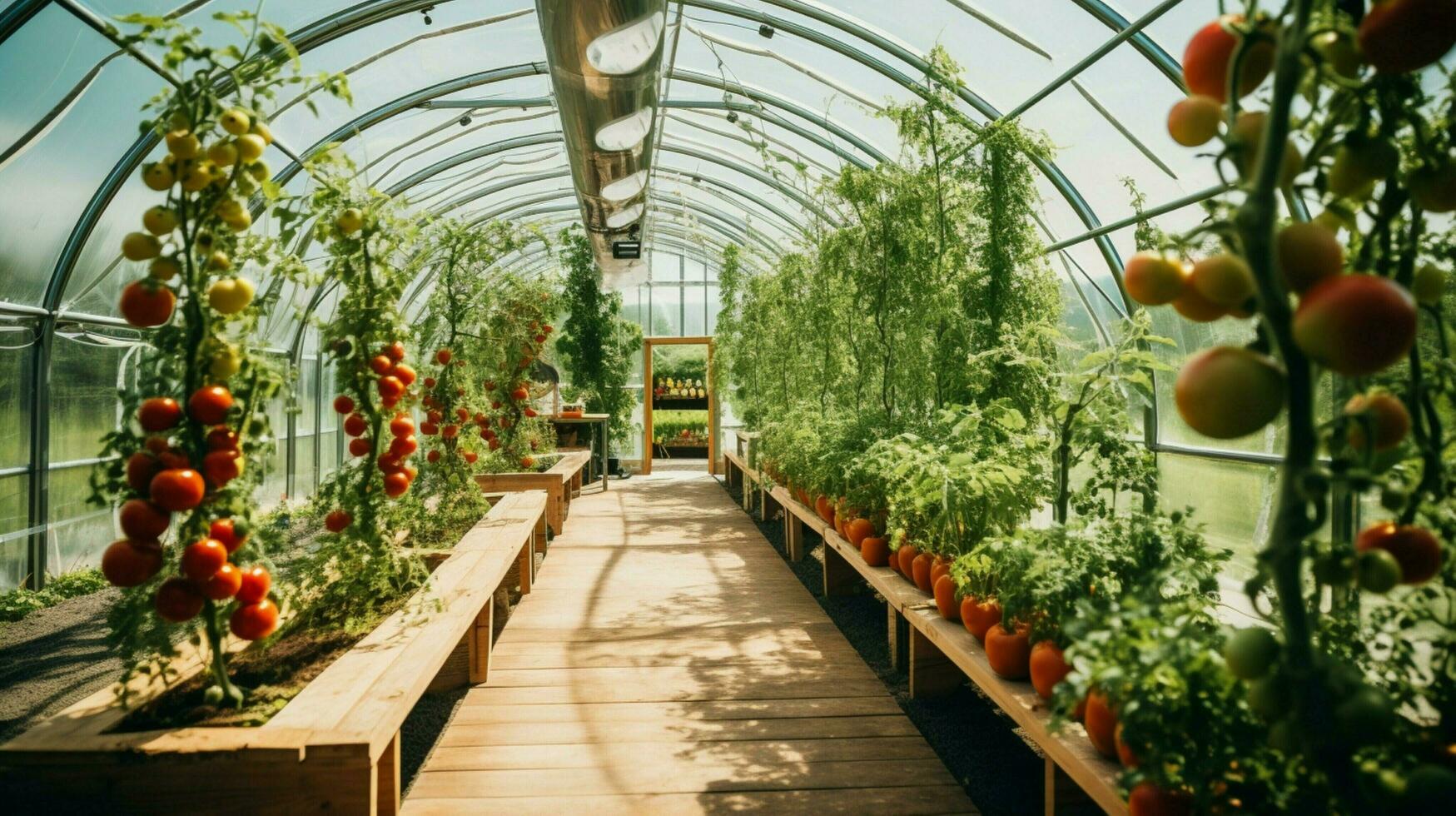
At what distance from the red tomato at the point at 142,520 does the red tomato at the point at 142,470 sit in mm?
34

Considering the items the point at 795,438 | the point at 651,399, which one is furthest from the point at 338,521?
the point at 651,399

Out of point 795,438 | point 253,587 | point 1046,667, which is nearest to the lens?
point 253,587

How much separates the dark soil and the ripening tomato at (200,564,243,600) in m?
2.06

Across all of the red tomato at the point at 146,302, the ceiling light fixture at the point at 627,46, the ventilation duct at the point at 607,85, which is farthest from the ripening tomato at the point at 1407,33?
the ceiling light fixture at the point at 627,46

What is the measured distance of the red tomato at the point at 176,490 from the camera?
170cm

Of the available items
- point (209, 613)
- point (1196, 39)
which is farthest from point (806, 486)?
point (1196, 39)

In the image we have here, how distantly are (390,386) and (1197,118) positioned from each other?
2309 millimetres

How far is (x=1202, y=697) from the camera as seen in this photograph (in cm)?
124

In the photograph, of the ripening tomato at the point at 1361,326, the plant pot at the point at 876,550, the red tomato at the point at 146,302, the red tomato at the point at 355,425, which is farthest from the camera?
the plant pot at the point at 876,550

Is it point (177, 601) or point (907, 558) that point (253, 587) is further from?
point (907, 558)

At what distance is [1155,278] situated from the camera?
90 cm

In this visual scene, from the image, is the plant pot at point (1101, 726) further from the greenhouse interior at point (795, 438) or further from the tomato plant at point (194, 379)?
the tomato plant at point (194, 379)

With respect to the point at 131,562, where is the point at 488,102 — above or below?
above

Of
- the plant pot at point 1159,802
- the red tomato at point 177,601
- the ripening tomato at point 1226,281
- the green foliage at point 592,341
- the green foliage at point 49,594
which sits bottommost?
the green foliage at point 49,594
